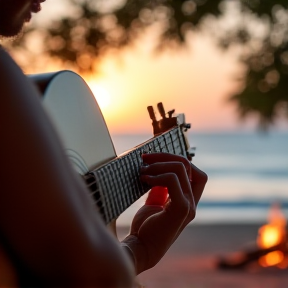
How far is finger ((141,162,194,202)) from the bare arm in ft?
2.11

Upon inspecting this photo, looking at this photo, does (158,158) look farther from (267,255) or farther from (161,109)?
(267,255)

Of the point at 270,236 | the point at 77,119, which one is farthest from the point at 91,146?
the point at 270,236

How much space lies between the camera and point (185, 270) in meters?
9.61

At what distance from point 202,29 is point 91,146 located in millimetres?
4281

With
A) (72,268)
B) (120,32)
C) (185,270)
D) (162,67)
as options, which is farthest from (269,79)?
(162,67)

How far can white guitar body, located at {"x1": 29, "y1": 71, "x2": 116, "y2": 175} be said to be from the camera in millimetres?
1438

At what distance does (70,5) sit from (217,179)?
18172mm

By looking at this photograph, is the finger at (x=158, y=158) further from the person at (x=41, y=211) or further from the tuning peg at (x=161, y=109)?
the person at (x=41, y=211)

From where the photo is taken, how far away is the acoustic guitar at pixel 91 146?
1.41m

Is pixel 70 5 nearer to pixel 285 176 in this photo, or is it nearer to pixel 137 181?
pixel 137 181

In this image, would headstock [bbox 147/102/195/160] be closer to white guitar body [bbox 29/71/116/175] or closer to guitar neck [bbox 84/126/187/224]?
guitar neck [bbox 84/126/187/224]

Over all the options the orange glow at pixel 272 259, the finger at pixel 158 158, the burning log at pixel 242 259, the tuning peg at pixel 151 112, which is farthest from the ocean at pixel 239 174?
the finger at pixel 158 158

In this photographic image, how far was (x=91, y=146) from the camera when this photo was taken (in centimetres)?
160

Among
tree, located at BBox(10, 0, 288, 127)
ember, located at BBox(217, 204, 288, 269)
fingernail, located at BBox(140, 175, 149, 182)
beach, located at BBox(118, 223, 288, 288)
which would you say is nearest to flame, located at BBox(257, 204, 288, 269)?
ember, located at BBox(217, 204, 288, 269)
